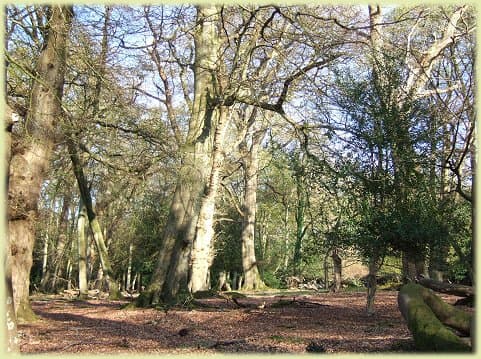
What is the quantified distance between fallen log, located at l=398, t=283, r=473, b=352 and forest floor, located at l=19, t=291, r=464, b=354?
452 mm

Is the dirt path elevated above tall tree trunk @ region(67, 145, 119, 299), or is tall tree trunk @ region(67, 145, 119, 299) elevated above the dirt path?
tall tree trunk @ region(67, 145, 119, 299)

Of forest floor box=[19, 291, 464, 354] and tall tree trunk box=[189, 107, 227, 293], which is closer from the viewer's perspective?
forest floor box=[19, 291, 464, 354]

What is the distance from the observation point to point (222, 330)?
859 cm

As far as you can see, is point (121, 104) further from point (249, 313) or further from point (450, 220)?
point (450, 220)

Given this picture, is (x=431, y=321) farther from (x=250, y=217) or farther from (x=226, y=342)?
(x=250, y=217)

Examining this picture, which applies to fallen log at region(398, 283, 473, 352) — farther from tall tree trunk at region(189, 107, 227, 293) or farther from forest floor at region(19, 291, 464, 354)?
tall tree trunk at region(189, 107, 227, 293)

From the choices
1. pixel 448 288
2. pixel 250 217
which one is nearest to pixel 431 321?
pixel 448 288

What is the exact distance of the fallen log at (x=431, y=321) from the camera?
5242mm

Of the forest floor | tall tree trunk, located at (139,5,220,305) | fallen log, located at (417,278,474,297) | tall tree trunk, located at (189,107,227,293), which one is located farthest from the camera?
tall tree trunk, located at (189,107,227,293)

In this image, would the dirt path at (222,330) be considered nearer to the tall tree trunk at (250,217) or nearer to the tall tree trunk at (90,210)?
the tall tree trunk at (90,210)

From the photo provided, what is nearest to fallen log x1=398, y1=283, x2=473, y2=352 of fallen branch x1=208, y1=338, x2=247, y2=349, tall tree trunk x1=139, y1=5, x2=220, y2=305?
fallen branch x1=208, y1=338, x2=247, y2=349

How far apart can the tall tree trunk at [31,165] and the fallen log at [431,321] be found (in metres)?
6.81

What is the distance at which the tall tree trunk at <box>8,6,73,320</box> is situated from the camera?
9.39 metres

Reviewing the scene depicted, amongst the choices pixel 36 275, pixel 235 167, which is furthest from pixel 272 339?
pixel 36 275
